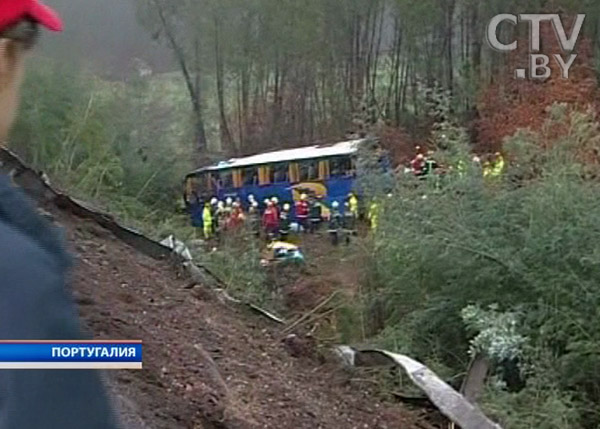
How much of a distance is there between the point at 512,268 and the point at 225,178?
162 cm

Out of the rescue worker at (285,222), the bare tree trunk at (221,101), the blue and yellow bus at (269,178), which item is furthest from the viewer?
the bare tree trunk at (221,101)

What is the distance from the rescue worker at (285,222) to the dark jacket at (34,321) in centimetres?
274

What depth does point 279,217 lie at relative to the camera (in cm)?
314

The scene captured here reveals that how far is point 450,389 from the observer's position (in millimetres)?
1757

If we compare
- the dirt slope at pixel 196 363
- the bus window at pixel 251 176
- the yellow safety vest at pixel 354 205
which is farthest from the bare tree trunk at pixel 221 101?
the dirt slope at pixel 196 363

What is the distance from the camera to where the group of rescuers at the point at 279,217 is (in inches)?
116

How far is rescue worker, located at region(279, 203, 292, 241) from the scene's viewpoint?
10.1ft

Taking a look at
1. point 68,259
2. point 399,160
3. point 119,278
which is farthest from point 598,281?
point 68,259

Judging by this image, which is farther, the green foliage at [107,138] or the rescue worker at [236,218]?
the rescue worker at [236,218]

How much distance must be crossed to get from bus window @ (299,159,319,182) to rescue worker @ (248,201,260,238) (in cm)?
18

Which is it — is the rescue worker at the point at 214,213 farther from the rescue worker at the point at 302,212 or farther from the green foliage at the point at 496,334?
the green foliage at the point at 496,334

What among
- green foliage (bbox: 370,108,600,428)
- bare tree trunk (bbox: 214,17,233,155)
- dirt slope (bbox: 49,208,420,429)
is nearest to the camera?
dirt slope (bbox: 49,208,420,429)
